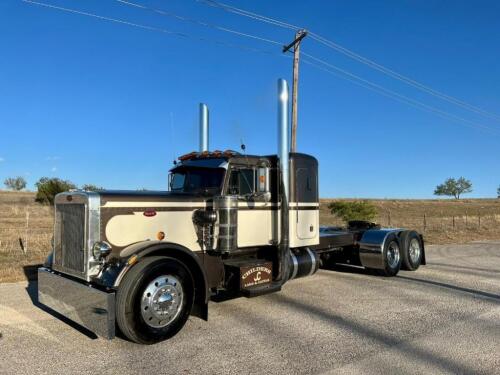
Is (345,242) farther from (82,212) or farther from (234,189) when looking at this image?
(82,212)

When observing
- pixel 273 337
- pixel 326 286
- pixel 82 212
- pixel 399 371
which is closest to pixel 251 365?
pixel 273 337

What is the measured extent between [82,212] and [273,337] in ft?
9.35

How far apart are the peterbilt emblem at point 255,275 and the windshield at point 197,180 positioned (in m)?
1.29

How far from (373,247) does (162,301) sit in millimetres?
5931

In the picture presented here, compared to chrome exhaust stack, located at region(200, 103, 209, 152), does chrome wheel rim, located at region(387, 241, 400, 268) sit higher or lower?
lower

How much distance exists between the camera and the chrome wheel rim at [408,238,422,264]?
34.4 ft

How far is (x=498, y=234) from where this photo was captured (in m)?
22.8

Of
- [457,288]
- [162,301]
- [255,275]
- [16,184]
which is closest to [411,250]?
[457,288]

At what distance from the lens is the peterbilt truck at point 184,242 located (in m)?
5.07

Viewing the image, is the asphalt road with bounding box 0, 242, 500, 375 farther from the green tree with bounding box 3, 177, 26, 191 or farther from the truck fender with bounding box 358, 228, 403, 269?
the green tree with bounding box 3, 177, 26, 191

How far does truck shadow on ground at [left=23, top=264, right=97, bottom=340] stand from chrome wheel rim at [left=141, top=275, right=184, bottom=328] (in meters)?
0.81

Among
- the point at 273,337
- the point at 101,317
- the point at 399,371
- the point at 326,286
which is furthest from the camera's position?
the point at 326,286

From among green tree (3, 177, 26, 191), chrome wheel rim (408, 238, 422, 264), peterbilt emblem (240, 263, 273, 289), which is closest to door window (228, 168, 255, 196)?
peterbilt emblem (240, 263, 273, 289)

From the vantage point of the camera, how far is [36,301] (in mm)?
6934
